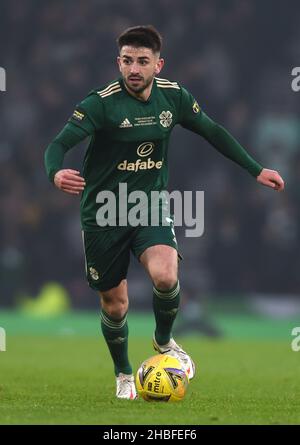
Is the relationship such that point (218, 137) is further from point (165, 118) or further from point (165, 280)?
point (165, 280)

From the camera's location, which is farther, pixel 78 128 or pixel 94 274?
pixel 94 274

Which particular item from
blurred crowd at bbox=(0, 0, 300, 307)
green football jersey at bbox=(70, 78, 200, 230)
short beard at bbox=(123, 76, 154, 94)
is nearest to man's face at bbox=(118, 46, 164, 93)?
short beard at bbox=(123, 76, 154, 94)

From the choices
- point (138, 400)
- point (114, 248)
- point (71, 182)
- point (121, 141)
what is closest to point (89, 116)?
point (121, 141)

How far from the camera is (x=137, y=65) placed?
713 cm

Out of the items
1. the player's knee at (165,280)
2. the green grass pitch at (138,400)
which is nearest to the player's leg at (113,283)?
the green grass pitch at (138,400)

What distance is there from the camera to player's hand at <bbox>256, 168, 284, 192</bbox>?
753 cm

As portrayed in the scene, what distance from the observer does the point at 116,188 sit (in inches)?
285

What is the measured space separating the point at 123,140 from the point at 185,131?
9.03 m

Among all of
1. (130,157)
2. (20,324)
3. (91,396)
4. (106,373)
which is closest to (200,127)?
(130,157)

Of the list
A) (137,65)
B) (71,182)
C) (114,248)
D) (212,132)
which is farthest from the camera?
(212,132)

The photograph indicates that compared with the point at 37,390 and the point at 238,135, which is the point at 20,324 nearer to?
the point at 238,135

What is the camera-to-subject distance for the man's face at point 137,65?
23.4 feet

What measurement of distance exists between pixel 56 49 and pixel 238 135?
3047mm

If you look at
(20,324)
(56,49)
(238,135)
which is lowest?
(20,324)
